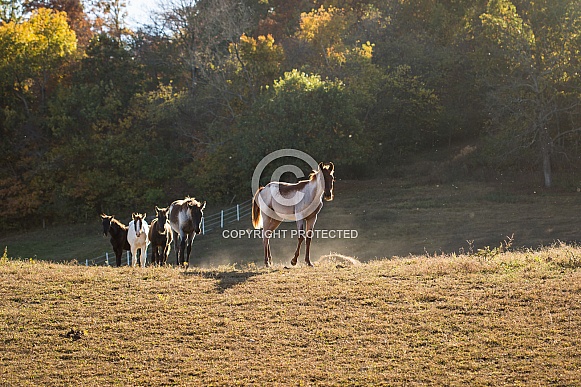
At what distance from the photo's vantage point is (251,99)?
45781mm

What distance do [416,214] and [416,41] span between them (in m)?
20.9

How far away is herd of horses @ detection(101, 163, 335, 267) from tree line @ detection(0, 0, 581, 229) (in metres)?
20.0

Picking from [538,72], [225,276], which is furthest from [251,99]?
[225,276]

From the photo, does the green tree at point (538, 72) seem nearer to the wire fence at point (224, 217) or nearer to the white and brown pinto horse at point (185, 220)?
the wire fence at point (224, 217)

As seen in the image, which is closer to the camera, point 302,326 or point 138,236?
point 302,326

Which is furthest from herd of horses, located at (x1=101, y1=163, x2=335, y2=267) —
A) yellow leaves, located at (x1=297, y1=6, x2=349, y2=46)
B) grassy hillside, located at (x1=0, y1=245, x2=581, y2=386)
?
yellow leaves, located at (x1=297, y1=6, x2=349, y2=46)

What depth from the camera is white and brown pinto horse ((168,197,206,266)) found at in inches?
763

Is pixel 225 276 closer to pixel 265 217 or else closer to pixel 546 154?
pixel 265 217

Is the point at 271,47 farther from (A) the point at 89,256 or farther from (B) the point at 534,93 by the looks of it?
(A) the point at 89,256

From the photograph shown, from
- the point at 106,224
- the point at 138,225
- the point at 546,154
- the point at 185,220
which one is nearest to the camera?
the point at 138,225

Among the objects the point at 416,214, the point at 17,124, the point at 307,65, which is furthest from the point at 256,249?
the point at 17,124

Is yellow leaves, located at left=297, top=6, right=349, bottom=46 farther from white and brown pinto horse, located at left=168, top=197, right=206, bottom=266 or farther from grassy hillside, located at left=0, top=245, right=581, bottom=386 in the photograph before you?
grassy hillside, located at left=0, top=245, right=581, bottom=386

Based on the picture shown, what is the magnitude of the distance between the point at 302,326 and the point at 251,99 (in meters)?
35.3

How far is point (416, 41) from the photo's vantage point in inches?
1976
